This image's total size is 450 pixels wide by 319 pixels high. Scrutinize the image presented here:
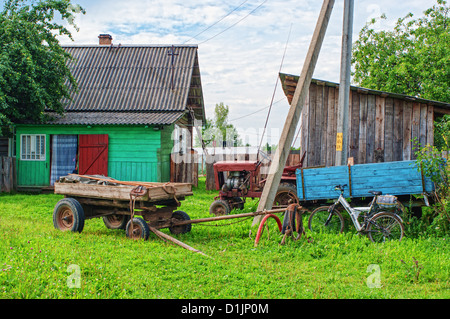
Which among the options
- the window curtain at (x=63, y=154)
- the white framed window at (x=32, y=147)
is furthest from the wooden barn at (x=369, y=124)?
the white framed window at (x=32, y=147)

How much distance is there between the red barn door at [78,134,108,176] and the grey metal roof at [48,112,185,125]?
2.32 ft

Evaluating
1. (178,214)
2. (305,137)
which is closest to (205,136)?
(305,137)

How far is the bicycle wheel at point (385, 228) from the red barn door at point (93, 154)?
11.6 meters

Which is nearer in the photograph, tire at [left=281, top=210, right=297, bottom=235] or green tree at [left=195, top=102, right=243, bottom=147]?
tire at [left=281, top=210, right=297, bottom=235]

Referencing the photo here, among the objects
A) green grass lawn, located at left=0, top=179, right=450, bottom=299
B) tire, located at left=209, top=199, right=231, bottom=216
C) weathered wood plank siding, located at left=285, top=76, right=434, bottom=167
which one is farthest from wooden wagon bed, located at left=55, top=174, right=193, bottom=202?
weathered wood plank siding, located at left=285, top=76, right=434, bottom=167

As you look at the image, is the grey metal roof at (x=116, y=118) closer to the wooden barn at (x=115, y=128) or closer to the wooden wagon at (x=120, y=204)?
the wooden barn at (x=115, y=128)

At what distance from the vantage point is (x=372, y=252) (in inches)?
263

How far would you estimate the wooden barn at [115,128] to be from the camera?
1627cm

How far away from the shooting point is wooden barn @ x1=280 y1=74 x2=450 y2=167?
37.1 feet

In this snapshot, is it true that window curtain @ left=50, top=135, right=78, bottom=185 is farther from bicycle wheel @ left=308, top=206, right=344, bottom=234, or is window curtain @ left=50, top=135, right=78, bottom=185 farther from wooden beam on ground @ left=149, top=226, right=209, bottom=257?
bicycle wheel @ left=308, top=206, right=344, bottom=234

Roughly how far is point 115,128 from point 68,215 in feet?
27.6

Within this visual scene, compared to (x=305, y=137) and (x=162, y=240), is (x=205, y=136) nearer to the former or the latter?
(x=305, y=137)

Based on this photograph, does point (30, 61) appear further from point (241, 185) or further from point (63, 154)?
point (241, 185)

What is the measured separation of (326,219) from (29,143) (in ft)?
43.5
